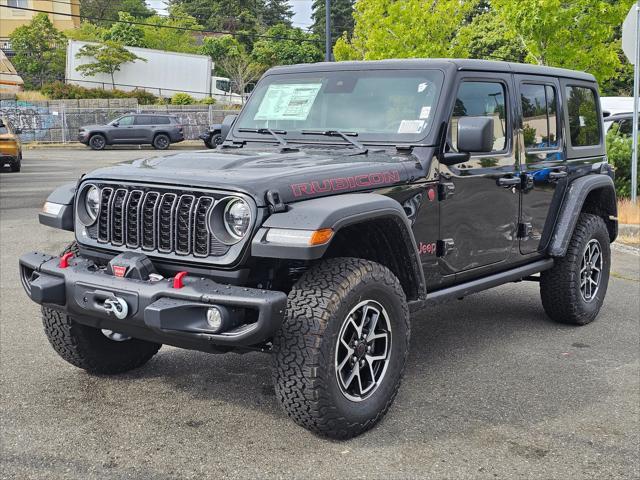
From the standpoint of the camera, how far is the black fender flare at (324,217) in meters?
3.58

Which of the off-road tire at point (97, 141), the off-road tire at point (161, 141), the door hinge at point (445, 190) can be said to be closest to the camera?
the door hinge at point (445, 190)

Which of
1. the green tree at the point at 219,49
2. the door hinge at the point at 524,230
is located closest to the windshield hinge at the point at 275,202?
the door hinge at the point at 524,230

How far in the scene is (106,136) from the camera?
112 ft

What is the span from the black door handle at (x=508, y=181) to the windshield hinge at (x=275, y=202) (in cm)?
203

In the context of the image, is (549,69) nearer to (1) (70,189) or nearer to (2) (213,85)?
(1) (70,189)

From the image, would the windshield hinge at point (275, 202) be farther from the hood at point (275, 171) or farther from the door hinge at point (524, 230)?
the door hinge at point (524, 230)

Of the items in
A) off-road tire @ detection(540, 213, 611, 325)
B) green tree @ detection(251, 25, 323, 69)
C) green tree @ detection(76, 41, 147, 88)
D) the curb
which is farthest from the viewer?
green tree @ detection(251, 25, 323, 69)

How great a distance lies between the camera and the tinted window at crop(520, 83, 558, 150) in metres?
5.64

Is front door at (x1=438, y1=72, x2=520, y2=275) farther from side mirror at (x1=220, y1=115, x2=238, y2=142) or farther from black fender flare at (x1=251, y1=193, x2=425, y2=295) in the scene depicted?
side mirror at (x1=220, y1=115, x2=238, y2=142)

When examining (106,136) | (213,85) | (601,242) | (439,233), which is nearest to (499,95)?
(439,233)

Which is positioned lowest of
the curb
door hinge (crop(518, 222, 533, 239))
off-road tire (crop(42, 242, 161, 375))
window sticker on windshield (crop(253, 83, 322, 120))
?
the curb

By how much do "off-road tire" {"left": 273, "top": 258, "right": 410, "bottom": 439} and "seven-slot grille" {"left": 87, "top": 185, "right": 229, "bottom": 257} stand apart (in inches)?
18.9

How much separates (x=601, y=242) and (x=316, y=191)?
3.37 m

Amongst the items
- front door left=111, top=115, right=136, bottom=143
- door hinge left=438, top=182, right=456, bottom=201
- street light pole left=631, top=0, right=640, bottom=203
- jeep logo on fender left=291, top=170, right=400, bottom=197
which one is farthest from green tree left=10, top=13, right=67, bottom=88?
jeep logo on fender left=291, top=170, right=400, bottom=197
